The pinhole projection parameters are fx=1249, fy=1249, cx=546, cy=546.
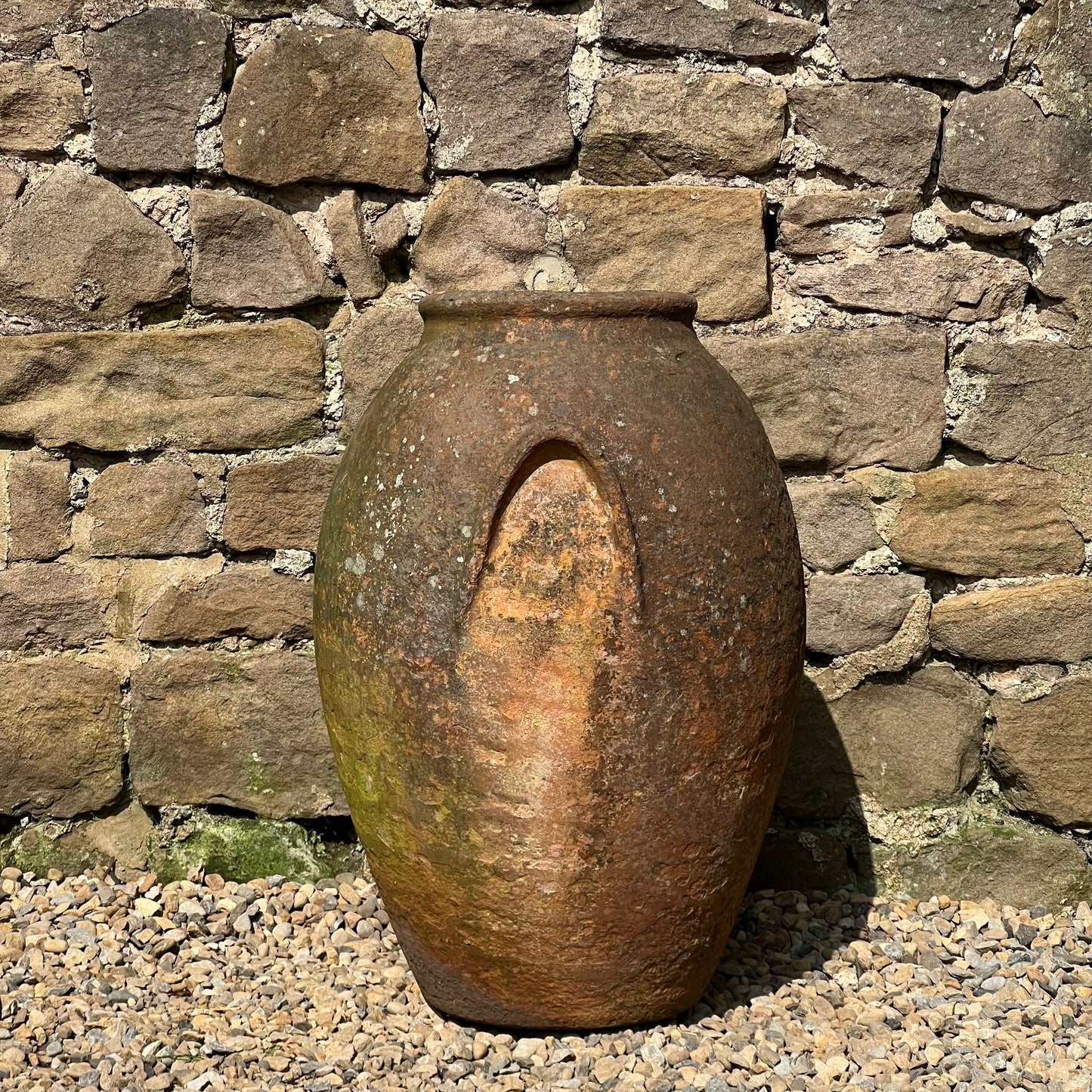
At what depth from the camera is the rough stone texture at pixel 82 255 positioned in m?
2.37

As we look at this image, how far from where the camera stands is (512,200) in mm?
2391

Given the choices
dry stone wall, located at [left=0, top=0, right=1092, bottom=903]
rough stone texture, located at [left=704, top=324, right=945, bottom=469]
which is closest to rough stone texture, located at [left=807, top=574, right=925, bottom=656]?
dry stone wall, located at [left=0, top=0, right=1092, bottom=903]

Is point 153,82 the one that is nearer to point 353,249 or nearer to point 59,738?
point 353,249

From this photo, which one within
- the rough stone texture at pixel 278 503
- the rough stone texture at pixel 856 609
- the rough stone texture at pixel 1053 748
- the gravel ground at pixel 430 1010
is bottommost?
the gravel ground at pixel 430 1010

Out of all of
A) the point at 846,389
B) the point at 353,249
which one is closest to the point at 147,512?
the point at 353,249

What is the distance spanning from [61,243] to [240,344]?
15.2 inches

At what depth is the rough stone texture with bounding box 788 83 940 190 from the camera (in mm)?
2340

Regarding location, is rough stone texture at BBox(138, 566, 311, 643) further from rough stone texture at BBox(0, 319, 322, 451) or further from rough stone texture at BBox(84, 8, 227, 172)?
rough stone texture at BBox(84, 8, 227, 172)

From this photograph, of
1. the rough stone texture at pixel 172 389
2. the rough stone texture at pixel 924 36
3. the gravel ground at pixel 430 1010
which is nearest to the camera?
the gravel ground at pixel 430 1010

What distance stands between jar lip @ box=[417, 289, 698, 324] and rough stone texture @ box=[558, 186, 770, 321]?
48 centimetres

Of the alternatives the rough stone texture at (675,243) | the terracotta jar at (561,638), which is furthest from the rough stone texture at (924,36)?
the terracotta jar at (561,638)

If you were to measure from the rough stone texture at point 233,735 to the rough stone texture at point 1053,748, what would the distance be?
4.43 ft

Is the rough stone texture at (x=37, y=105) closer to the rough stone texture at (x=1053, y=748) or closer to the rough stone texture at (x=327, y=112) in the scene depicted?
the rough stone texture at (x=327, y=112)

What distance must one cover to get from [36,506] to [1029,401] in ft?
6.38
